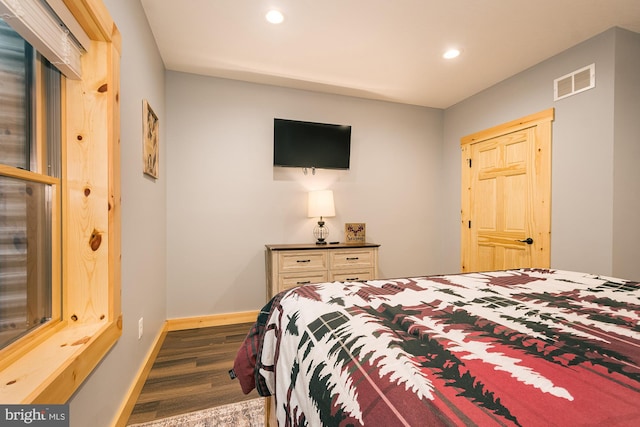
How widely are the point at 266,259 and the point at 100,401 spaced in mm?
2042

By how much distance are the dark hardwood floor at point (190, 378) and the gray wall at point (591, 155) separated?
2929mm

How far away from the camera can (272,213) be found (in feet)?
10.9

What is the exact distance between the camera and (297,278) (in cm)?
299

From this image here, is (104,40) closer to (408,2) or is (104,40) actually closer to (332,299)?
(332,299)

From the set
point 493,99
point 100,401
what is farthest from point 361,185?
point 100,401

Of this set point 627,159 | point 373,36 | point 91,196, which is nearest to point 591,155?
point 627,159

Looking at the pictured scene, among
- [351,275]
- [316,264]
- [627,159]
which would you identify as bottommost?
[351,275]

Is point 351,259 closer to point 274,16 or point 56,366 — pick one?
point 274,16

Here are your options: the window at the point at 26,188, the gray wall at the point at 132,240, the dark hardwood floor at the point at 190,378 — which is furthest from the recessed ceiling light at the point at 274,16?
the dark hardwood floor at the point at 190,378

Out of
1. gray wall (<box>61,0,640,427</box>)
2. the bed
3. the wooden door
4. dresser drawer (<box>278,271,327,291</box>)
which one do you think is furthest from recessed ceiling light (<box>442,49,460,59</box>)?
dresser drawer (<box>278,271,327,291</box>)

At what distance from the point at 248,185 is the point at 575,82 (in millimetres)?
3295

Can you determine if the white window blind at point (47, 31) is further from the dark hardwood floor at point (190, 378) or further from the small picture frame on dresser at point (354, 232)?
the small picture frame on dresser at point (354, 232)

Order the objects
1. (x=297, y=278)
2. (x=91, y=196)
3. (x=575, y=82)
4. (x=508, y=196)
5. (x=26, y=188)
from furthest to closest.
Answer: (x=508, y=196), (x=297, y=278), (x=575, y=82), (x=91, y=196), (x=26, y=188)

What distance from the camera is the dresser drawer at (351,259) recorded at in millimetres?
3133
